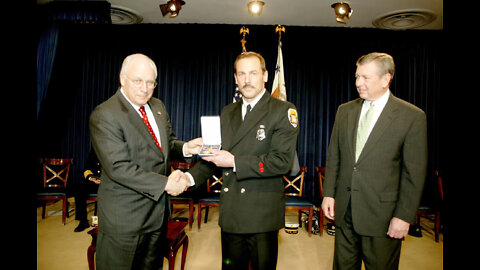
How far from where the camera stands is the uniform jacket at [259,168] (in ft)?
5.58

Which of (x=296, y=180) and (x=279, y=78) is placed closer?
(x=296, y=180)

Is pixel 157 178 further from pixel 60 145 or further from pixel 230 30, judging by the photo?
pixel 60 145

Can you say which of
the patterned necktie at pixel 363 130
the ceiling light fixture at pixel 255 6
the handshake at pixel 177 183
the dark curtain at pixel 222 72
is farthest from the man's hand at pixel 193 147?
the dark curtain at pixel 222 72

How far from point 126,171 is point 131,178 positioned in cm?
5

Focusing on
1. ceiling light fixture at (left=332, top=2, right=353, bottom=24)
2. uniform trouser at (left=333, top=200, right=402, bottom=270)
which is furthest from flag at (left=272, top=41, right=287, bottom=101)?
uniform trouser at (left=333, top=200, right=402, bottom=270)

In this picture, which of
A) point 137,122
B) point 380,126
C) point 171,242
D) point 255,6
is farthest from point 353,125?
point 255,6

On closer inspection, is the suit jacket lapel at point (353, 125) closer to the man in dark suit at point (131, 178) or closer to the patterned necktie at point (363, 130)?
the patterned necktie at point (363, 130)

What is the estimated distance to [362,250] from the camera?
1.76 meters

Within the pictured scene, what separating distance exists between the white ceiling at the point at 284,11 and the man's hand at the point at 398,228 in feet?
13.1

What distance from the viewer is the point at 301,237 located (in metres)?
4.07

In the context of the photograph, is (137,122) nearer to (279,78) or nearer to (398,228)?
(398,228)

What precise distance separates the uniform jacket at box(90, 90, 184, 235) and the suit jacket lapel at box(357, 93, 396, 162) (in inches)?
49.9

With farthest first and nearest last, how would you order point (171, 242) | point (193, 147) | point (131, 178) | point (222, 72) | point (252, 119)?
point (222, 72), point (171, 242), point (193, 147), point (252, 119), point (131, 178)

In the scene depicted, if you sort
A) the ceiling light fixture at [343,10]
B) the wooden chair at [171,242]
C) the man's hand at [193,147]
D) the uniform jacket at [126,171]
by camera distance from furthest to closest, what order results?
the ceiling light fixture at [343,10] → the wooden chair at [171,242] → the man's hand at [193,147] → the uniform jacket at [126,171]
